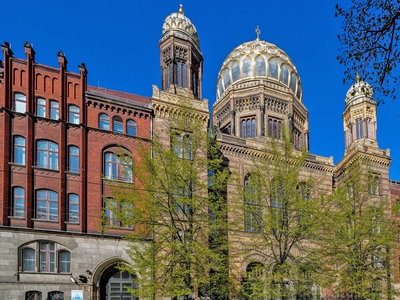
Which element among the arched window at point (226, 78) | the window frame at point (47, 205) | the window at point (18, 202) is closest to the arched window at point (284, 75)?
the arched window at point (226, 78)

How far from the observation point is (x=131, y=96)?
39.9 meters

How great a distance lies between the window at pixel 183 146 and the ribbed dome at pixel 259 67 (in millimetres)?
23846

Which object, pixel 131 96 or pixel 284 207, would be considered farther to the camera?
pixel 131 96

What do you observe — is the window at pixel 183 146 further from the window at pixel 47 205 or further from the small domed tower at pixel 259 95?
the small domed tower at pixel 259 95

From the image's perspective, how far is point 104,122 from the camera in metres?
34.2

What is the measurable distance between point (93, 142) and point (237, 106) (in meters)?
20.8

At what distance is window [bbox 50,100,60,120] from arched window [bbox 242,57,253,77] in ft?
78.0

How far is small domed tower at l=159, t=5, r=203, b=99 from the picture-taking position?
1532 inches

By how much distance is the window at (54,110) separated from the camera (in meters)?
32.6

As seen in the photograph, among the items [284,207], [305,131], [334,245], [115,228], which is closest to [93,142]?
[115,228]

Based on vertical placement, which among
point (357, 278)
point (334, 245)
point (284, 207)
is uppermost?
point (284, 207)

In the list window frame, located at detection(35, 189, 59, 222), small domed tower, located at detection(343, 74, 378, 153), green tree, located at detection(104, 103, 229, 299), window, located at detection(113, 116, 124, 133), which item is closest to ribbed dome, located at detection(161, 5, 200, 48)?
window, located at detection(113, 116, 124, 133)

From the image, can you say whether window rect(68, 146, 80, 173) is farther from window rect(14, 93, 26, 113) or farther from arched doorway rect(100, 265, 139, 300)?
arched doorway rect(100, 265, 139, 300)

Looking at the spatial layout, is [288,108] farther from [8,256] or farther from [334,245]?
A: [8,256]
